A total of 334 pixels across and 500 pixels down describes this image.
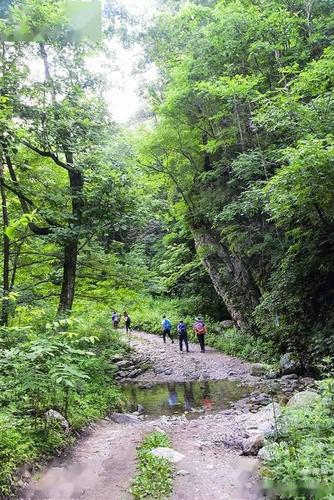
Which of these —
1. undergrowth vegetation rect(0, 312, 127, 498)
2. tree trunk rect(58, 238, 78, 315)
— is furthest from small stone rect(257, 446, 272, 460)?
tree trunk rect(58, 238, 78, 315)

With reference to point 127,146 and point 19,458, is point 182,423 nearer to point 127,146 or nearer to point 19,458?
point 19,458

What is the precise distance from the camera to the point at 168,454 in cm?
591

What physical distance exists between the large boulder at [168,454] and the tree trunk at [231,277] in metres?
11.1

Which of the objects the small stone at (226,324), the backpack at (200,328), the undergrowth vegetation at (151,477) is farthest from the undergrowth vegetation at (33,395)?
the small stone at (226,324)

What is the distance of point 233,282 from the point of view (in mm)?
18156

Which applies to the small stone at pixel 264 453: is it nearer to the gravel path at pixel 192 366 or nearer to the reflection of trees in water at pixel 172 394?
the reflection of trees in water at pixel 172 394

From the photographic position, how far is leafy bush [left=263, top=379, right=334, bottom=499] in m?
3.95

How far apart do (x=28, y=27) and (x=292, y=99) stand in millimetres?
7487

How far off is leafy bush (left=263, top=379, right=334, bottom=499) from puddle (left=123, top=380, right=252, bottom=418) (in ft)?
14.9

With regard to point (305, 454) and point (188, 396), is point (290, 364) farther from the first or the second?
point (305, 454)

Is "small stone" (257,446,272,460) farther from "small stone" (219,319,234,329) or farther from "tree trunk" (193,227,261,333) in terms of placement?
"small stone" (219,319,234,329)

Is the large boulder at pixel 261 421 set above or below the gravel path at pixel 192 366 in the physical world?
below

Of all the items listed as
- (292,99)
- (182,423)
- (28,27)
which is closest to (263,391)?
(182,423)

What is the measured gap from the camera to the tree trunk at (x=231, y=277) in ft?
55.9
